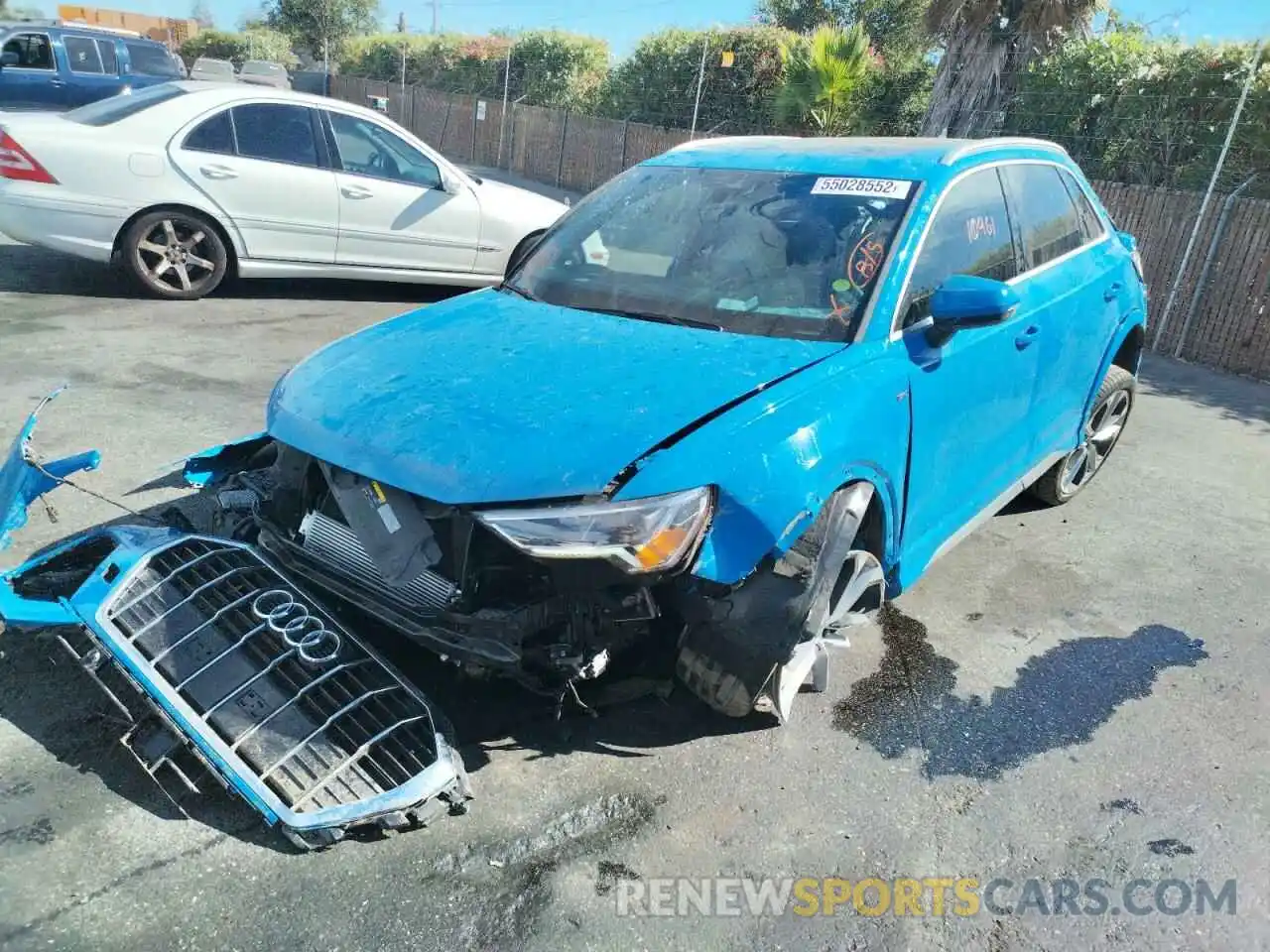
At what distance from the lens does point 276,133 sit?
761cm

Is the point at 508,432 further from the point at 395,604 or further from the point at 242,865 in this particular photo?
the point at 242,865

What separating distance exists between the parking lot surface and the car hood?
928 millimetres

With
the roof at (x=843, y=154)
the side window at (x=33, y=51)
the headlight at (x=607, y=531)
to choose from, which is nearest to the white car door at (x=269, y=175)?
the roof at (x=843, y=154)

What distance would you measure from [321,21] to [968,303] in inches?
1905

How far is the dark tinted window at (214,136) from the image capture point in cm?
735

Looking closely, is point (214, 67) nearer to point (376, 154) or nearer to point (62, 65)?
point (62, 65)

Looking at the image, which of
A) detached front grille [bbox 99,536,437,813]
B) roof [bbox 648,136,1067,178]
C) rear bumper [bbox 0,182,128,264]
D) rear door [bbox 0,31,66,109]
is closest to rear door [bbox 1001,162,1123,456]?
roof [bbox 648,136,1067,178]

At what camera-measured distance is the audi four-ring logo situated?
2727 mm

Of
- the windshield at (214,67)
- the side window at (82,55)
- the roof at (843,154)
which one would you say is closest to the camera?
the roof at (843,154)

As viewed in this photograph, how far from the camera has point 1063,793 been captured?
2.97 m

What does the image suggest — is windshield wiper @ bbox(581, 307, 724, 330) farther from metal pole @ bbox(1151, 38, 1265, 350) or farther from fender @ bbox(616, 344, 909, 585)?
metal pole @ bbox(1151, 38, 1265, 350)

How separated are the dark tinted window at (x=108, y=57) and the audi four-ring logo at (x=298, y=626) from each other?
17.2 meters

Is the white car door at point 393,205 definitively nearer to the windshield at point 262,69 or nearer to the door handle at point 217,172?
the door handle at point 217,172

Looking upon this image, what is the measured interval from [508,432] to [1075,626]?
269 cm
